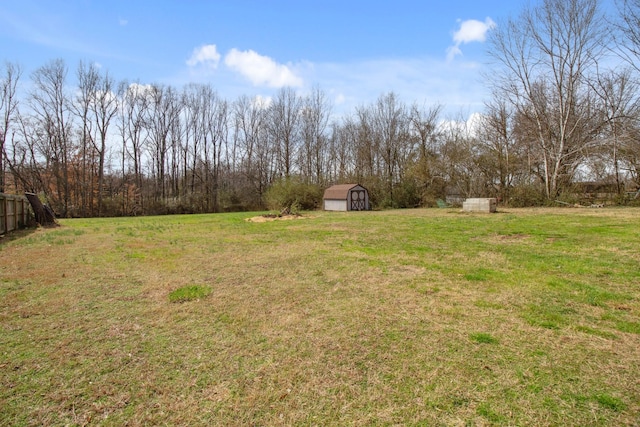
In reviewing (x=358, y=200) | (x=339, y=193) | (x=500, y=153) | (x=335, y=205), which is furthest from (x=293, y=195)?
(x=500, y=153)

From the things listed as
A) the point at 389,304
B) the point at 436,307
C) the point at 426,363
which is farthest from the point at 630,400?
the point at 389,304

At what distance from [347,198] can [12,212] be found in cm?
1868

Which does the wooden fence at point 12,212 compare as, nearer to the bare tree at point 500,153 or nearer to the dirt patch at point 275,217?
the dirt patch at point 275,217

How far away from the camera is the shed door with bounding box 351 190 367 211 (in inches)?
1011

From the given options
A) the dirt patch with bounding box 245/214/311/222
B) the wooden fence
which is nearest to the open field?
the wooden fence

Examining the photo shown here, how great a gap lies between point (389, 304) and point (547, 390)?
6.59 feet

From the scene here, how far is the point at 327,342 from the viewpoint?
3.23 m

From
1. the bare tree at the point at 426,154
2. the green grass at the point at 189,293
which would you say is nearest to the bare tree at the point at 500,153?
the bare tree at the point at 426,154

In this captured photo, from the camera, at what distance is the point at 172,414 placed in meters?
2.20

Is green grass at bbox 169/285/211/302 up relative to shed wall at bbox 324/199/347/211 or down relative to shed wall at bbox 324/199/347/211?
down

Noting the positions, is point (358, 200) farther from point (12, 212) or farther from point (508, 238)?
point (12, 212)

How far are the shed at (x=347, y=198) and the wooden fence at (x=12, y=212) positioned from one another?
17898 millimetres

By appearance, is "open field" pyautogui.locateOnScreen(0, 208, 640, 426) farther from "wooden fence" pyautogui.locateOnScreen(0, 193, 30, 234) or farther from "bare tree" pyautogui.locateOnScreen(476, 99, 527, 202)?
"bare tree" pyautogui.locateOnScreen(476, 99, 527, 202)

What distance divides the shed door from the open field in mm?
19047
